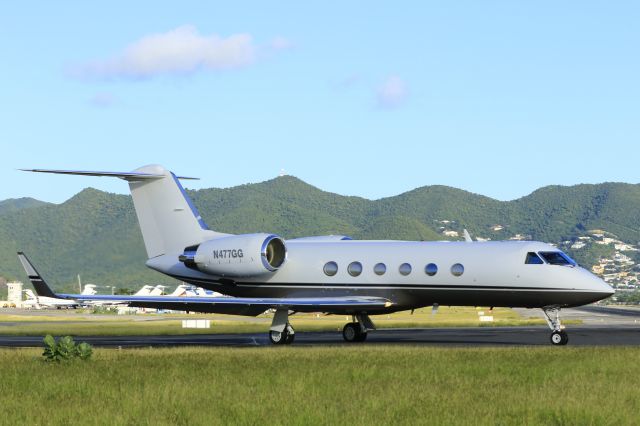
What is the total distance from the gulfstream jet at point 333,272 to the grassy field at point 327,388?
6.20 metres

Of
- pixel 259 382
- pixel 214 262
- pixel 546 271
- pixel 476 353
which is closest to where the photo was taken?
pixel 259 382

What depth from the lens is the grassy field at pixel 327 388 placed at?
529 inches

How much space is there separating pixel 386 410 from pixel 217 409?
2.35 metres

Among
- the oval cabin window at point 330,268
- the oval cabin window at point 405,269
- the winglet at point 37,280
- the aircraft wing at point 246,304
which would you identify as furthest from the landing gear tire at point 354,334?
the winglet at point 37,280

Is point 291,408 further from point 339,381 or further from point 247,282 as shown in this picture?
point 247,282

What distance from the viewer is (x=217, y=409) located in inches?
560

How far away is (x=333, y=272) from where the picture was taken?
3316 centimetres

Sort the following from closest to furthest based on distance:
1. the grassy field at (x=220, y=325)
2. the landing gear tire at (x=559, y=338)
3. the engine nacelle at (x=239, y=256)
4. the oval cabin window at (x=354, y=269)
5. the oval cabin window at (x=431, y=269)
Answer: the landing gear tire at (x=559, y=338), the oval cabin window at (x=431, y=269), the oval cabin window at (x=354, y=269), the engine nacelle at (x=239, y=256), the grassy field at (x=220, y=325)

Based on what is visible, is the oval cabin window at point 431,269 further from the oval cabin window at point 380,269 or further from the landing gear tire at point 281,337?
the landing gear tire at point 281,337

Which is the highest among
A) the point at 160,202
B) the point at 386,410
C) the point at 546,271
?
the point at 160,202

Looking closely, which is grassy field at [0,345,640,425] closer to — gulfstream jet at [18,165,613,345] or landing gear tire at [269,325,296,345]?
gulfstream jet at [18,165,613,345]

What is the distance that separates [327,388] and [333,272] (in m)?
16.5

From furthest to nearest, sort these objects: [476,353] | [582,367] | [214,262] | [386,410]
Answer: [214,262] → [476,353] → [582,367] → [386,410]

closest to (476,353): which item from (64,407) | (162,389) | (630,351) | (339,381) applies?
(630,351)
